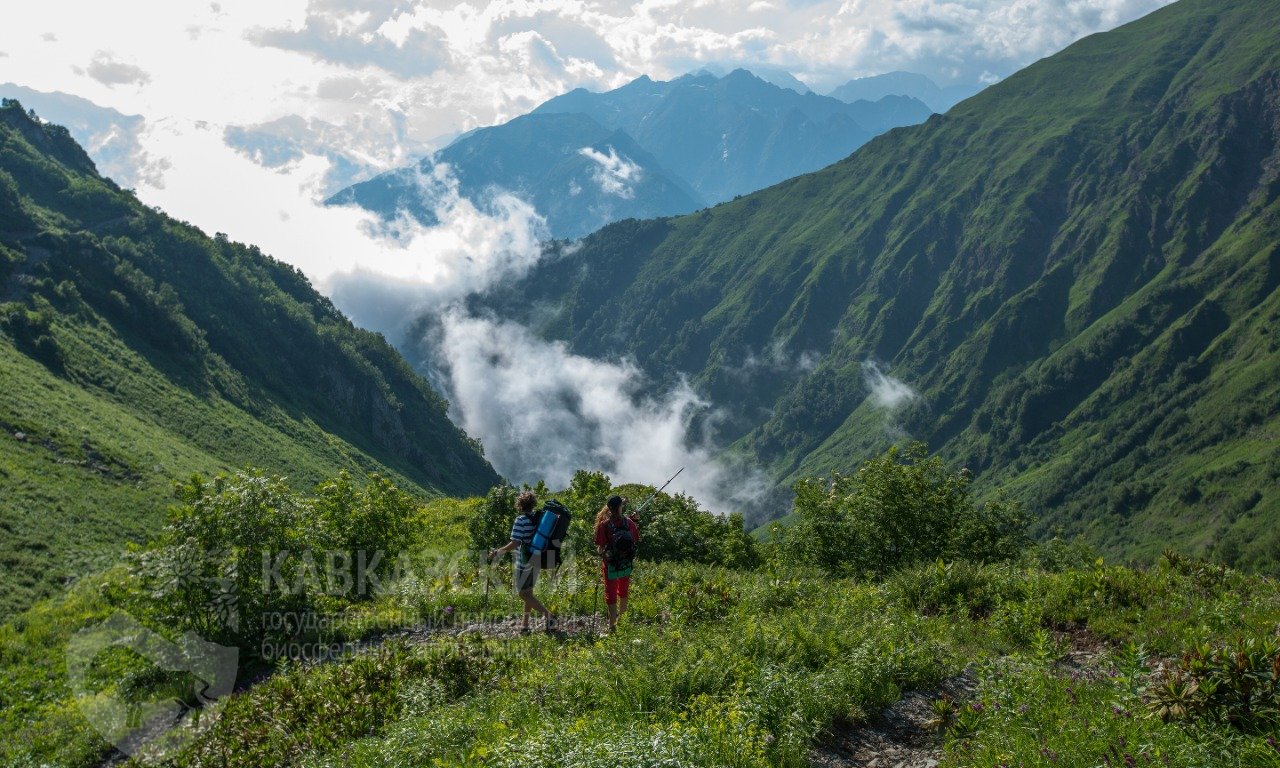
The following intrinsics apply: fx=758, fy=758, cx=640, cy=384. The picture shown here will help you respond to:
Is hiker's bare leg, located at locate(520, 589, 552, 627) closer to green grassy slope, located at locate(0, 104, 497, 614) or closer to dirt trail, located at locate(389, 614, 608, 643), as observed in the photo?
dirt trail, located at locate(389, 614, 608, 643)

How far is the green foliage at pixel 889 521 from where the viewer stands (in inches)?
868

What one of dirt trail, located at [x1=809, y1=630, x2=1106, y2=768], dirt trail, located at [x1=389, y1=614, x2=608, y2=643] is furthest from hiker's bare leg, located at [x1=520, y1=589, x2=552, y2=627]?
dirt trail, located at [x1=809, y1=630, x2=1106, y2=768]

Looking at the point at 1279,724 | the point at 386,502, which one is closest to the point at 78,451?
the point at 386,502

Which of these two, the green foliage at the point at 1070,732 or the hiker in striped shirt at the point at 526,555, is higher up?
the hiker in striped shirt at the point at 526,555

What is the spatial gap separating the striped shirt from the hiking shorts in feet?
1.43

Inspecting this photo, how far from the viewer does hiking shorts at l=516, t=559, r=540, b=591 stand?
1523 centimetres

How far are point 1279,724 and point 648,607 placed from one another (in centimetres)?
1074

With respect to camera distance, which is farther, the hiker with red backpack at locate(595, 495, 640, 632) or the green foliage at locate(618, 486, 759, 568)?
the green foliage at locate(618, 486, 759, 568)

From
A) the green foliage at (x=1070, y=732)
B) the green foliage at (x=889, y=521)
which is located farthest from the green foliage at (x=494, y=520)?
the green foliage at (x=1070, y=732)

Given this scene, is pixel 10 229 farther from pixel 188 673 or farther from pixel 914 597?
pixel 914 597

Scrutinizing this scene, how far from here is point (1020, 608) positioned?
518 inches

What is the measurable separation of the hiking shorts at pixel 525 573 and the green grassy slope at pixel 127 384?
124 feet

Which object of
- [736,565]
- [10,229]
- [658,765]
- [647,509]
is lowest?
[658,765]

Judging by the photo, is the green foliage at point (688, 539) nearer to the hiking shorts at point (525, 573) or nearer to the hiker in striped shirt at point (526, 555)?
the hiker in striped shirt at point (526, 555)
